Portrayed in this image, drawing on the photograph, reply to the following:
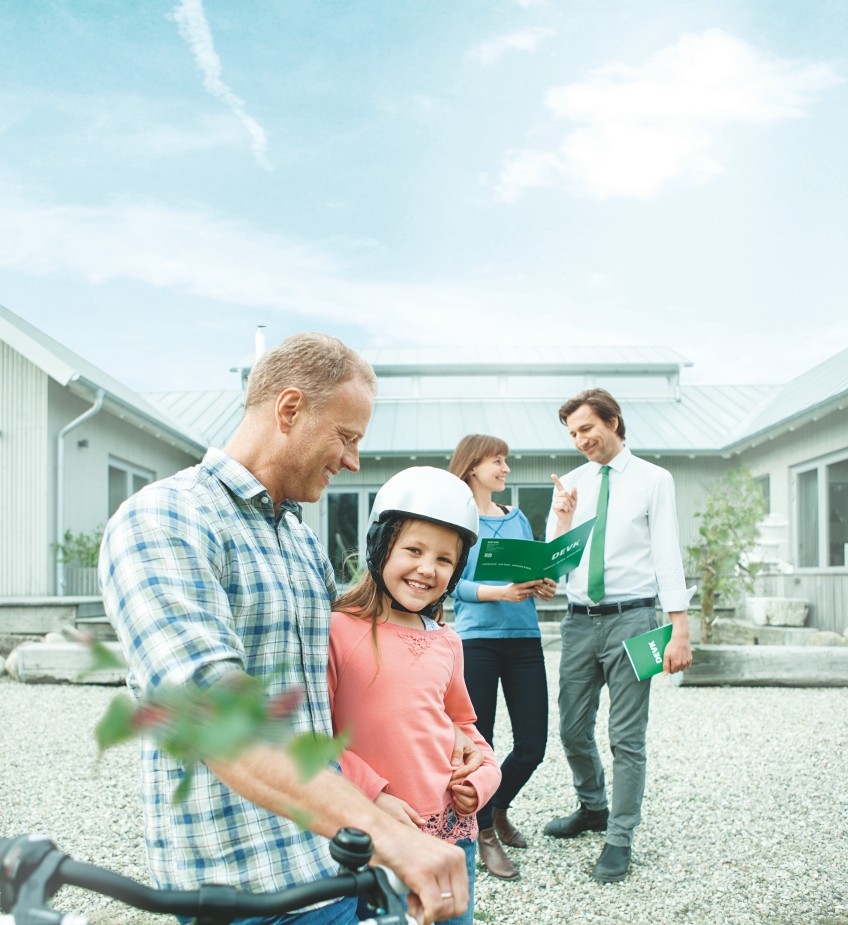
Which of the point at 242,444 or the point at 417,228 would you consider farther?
the point at 417,228

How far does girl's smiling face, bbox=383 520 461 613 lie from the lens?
2061mm

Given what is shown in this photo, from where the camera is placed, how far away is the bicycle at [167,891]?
30.1 inches

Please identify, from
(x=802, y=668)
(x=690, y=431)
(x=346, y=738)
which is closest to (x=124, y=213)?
(x=690, y=431)

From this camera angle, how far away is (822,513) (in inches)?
507

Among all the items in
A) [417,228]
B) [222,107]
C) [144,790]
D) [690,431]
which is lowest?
[144,790]

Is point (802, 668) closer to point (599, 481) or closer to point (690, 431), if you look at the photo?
point (599, 481)

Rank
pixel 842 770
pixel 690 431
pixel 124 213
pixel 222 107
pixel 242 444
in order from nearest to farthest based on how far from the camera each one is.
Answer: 1. pixel 242 444
2. pixel 842 770
3. pixel 690 431
4. pixel 124 213
5. pixel 222 107

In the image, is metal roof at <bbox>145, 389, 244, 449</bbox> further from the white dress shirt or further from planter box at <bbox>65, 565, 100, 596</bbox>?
the white dress shirt

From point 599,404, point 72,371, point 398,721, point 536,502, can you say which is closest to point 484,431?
point 536,502

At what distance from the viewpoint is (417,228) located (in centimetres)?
5281

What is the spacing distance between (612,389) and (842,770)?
45.3 ft

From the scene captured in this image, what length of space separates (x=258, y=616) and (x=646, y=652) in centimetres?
293

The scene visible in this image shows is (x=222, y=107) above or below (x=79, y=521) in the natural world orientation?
above

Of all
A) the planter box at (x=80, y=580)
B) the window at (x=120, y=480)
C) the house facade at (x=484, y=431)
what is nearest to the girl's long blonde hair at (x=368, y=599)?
the house facade at (x=484, y=431)
